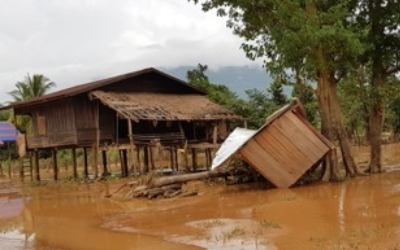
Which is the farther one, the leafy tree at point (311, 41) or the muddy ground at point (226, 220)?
the leafy tree at point (311, 41)

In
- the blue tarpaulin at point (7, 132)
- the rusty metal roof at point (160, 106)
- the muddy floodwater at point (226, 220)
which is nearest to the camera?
the muddy floodwater at point (226, 220)

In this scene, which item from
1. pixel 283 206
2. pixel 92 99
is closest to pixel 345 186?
pixel 283 206

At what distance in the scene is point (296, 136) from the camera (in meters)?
17.5

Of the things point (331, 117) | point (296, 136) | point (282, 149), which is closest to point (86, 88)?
point (331, 117)

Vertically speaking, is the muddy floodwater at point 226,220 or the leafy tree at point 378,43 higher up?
the leafy tree at point 378,43

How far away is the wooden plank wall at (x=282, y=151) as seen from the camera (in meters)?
17.3

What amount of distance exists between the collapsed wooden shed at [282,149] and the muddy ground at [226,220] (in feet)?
2.57

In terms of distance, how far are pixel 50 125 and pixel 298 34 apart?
642 inches

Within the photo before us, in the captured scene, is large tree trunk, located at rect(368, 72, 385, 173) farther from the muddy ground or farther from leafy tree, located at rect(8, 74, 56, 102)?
leafy tree, located at rect(8, 74, 56, 102)

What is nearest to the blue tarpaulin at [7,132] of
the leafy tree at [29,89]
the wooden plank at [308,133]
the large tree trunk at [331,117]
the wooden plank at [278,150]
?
the leafy tree at [29,89]

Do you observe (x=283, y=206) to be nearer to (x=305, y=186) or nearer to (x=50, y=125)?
(x=305, y=186)

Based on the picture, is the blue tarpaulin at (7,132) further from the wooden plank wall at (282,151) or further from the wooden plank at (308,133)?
the wooden plank at (308,133)

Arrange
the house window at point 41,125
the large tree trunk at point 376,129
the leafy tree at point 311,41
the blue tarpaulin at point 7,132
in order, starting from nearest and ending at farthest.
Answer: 1. the leafy tree at point 311,41
2. the large tree trunk at point 376,129
3. the house window at point 41,125
4. the blue tarpaulin at point 7,132

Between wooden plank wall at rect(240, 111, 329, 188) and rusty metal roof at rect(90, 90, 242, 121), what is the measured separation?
8090 millimetres
